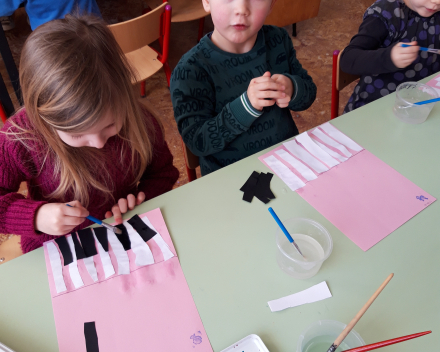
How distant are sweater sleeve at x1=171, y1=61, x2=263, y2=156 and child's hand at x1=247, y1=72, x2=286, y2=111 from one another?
0.07 m

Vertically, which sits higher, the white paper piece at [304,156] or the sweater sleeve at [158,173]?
the white paper piece at [304,156]

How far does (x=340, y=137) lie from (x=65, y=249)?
2.56 feet

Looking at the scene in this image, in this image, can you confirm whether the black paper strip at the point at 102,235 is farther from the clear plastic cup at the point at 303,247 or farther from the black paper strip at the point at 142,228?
the clear plastic cup at the point at 303,247

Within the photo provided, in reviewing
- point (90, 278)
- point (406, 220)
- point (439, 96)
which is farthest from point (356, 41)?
point (90, 278)

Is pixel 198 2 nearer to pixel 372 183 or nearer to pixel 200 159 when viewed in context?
pixel 200 159

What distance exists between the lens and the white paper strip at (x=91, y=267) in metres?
0.72

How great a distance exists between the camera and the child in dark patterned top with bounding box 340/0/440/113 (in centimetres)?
126

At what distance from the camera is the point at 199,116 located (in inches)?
41.3

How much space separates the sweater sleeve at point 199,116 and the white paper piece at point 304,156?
0.13 metres

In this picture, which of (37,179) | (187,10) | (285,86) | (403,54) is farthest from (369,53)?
(187,10)

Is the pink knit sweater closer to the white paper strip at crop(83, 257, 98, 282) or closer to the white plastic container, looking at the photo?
the white paper strip at crop(83, 257, 98, 282)

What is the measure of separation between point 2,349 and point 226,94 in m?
0.85

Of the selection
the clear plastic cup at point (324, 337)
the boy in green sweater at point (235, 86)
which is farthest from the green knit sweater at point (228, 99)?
the clear plastic cup at point (324, 337)

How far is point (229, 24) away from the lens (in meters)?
0.99
